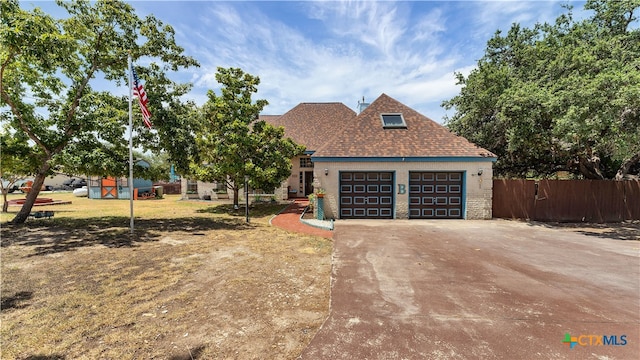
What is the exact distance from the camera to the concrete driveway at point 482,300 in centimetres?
356

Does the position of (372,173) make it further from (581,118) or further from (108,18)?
(108,18)

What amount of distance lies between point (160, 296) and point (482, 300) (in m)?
6.35

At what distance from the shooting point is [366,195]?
13.8 metres

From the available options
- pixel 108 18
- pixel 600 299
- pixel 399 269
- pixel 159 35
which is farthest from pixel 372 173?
pixel 108 18

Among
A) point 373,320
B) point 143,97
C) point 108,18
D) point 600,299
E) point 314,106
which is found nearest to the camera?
point 373,320

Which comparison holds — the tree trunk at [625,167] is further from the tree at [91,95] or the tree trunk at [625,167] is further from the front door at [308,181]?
the tree at [91,95]

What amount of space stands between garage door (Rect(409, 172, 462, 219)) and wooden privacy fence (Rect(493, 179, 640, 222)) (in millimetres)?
3438

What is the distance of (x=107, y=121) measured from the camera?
11688 millimetres

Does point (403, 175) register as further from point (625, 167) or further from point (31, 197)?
point (31, 197)

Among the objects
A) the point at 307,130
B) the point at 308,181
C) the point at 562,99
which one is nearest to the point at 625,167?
the point at 562,99

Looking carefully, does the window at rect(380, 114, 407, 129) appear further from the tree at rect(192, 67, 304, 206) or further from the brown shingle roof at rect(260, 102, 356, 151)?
the brown shingle roof at rect(260, 102, 356, 151)

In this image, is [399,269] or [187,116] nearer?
[399,269]

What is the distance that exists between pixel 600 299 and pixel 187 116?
52.8 feet

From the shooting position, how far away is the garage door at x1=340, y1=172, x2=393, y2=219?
13.7 meters
